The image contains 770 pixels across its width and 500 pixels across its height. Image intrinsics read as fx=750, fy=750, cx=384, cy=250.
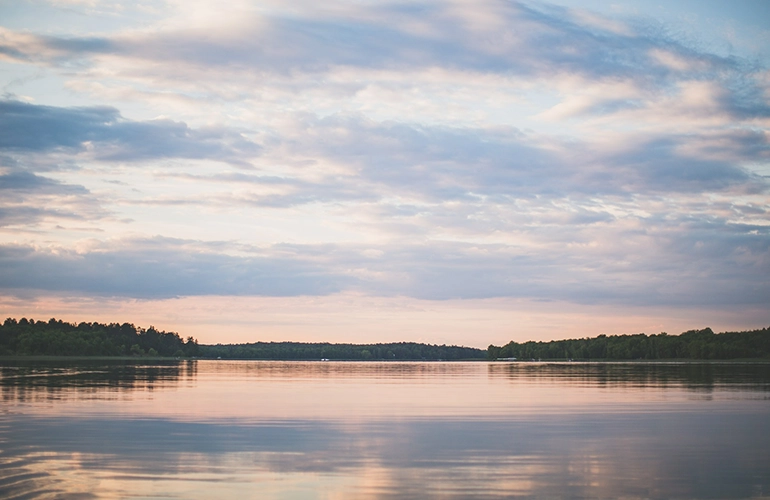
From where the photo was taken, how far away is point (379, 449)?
76.1 ft

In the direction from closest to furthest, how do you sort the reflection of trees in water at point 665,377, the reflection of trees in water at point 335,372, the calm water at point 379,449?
1. the calm water at point 379,449
2. the reflection of trees in water at point 665,377
3. the reflection of trees in water at point 335,372

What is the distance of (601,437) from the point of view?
26047mm

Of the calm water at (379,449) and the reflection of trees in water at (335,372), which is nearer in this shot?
the calm water at (379,449)

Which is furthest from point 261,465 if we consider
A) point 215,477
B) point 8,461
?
point 8,461

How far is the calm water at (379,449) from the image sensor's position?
17391 millimetres

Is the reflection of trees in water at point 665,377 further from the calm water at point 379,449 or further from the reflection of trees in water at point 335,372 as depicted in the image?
the calm water at point 379,449

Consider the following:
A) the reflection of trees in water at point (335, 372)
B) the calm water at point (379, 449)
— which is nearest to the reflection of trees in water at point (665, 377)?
the reflection of trees in water at point (335, 372)

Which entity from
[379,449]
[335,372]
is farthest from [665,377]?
[379,449]

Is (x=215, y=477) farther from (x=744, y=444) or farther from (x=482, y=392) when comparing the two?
(x=482, y=392)

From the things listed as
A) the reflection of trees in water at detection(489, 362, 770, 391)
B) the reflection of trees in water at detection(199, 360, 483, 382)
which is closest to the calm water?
the reflection of trees in water at detection(489, 362, 770, 391)

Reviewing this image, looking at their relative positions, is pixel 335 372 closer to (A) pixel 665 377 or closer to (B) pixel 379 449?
(A) pixel 665 377

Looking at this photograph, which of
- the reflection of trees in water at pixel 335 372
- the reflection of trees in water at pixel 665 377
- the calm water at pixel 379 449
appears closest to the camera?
the calm water at pixel 379 449

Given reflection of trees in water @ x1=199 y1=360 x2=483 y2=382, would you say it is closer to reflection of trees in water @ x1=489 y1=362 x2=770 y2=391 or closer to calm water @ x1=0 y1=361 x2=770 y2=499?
reflection of trees in water @ x1=489 y1=362 x2=770 y2=391

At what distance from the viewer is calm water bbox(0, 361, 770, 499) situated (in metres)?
17.4
